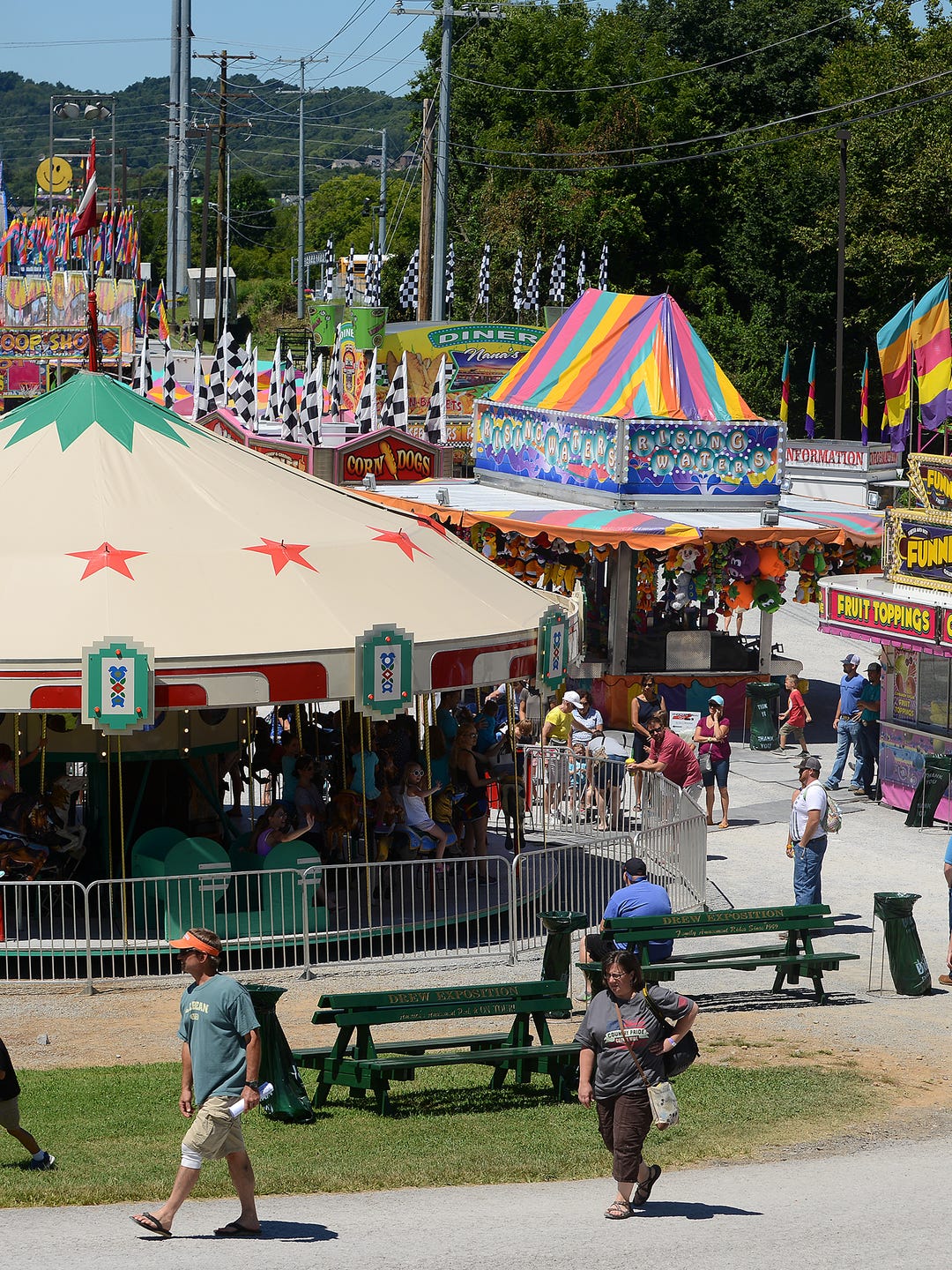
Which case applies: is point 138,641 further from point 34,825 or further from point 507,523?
point 507,523

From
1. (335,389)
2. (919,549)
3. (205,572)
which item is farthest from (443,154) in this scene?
(205,572)

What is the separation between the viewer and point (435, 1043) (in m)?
11.8

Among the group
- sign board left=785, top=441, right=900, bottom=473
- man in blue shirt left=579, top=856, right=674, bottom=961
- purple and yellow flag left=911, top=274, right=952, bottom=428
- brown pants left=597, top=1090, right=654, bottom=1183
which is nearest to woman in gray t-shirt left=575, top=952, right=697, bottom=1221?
brown pants left=597, top=1090, right=654, bottom=1183

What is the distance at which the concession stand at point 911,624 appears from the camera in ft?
68.6

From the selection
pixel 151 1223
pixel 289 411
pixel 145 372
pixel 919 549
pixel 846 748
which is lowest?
pixel 846 748

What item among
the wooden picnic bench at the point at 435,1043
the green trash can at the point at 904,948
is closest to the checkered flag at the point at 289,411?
the green trash can at the point at 904,948

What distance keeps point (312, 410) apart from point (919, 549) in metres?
17.8

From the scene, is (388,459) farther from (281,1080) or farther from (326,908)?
(281,1080)

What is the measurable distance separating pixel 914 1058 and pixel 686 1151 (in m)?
2.80

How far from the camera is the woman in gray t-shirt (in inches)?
359

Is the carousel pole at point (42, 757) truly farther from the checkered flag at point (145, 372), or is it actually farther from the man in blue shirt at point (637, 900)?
the checkered flag at point (145, 372)

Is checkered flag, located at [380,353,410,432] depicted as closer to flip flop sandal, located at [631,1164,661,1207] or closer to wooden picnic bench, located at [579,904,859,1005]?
wooden picnic bench, located at [579,904,859,1005]

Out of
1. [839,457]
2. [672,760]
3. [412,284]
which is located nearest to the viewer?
[672,760]

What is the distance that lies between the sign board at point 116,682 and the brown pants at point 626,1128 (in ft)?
21.3
